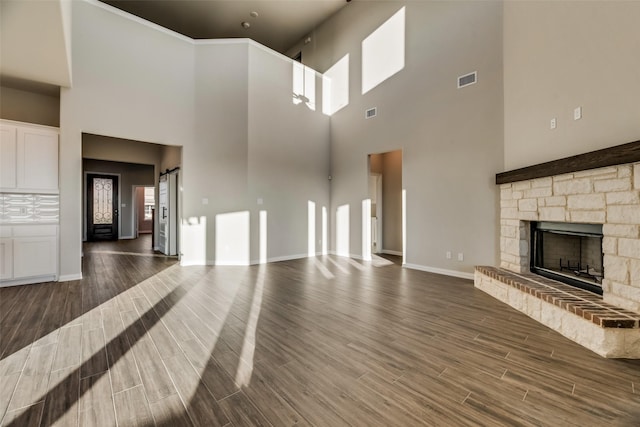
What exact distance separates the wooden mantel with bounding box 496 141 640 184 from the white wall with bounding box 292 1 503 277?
819mm

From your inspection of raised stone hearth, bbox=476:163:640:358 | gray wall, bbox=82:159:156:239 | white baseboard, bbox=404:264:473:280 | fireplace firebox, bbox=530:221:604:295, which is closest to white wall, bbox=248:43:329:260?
white baseboard, bbox=404:264:473:280

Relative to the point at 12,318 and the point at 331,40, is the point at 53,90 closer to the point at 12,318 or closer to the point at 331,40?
the point at 12,318

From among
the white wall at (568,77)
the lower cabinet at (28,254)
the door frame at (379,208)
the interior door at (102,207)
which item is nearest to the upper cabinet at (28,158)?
the lower cabinet at (28,254)

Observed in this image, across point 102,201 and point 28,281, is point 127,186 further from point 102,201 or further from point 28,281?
point 28,281

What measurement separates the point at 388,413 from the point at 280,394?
0.65 meters

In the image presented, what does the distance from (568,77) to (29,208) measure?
742 centimetres

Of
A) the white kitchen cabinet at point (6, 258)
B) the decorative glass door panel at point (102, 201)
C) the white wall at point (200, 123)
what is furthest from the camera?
the decorative glass door panel at point (102, 201)

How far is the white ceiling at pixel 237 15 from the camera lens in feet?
23.1

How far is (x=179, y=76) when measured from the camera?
18.5 feet

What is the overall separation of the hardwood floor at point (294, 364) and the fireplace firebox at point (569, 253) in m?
0.82

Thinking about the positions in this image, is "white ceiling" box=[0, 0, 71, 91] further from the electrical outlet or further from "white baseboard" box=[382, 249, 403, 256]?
"white baseboard" box=[382, 249, 403, 256]

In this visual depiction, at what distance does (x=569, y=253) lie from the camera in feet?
11.1

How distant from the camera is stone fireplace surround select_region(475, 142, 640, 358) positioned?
2.23 m

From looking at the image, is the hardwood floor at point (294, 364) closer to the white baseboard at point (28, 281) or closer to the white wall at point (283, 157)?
the white baseboard at point (28, 281)
